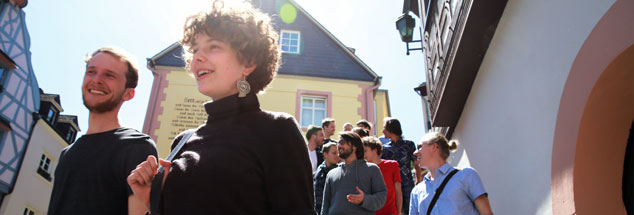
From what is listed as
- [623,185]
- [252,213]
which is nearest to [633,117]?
[623,185]

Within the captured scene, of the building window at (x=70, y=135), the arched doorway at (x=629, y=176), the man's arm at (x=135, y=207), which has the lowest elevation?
the man's arm at (x=135, y=207)

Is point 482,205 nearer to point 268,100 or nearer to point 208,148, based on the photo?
point 208,148

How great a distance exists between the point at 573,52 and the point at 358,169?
232 centimetres

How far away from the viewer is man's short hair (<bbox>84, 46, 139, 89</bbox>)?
2.52m

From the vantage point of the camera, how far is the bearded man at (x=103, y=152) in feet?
6.61

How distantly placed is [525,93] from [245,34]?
3.53 meters

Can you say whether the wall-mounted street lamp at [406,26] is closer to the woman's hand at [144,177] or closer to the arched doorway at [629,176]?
the arched doorway at [629,176]

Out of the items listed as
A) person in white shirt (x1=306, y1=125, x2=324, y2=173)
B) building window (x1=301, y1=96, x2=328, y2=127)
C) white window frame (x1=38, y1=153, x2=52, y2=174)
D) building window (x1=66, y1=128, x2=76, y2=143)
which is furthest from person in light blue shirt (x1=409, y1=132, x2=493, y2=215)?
building window (x1=66, y1=128, x2=76, y2=143)

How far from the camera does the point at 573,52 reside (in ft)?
10.9

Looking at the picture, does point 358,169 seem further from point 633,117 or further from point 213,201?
point 213,201

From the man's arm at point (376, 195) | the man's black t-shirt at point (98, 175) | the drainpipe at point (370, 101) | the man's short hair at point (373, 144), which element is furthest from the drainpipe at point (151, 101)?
the man's black t-shirt at point (98, 175)

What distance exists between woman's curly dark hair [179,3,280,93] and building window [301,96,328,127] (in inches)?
557

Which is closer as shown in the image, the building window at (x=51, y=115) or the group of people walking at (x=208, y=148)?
the group of people walking at (x=208, y=148)

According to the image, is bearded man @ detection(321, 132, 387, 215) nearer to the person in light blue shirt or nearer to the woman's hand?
the person in light blue shirt
